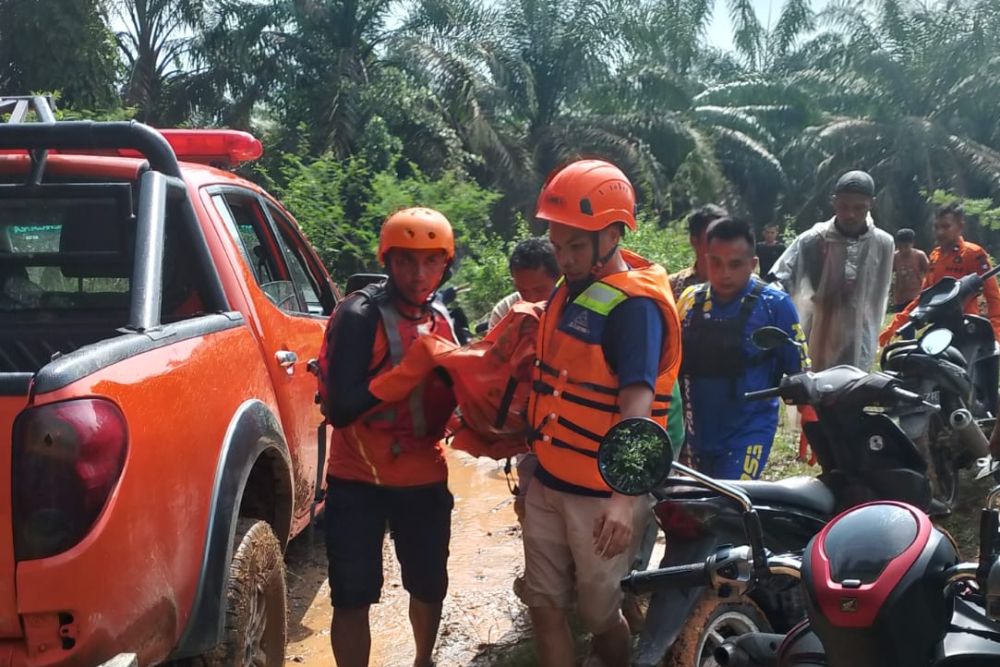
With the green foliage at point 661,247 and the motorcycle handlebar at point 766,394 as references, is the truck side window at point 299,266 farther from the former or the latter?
the green foliage at point 661,247

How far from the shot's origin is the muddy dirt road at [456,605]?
4.27m

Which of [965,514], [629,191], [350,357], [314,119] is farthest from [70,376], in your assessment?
[314,119]

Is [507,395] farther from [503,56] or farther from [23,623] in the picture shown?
[503,56]

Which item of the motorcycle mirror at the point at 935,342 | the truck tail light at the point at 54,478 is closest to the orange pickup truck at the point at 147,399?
the truck tail light at the point at 54,478

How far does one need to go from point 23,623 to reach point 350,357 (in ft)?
4.27

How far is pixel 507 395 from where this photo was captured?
127 inches

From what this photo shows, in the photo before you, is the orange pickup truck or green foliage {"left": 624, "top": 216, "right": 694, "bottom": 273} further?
green foliage {"left": 624, "top": 216, "right": 694, "bottom": 273}

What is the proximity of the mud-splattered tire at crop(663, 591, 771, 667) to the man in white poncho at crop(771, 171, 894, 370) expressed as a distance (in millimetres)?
3062

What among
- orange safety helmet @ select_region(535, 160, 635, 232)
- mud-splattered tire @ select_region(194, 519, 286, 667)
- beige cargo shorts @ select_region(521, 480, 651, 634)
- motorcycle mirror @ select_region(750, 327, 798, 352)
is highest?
orange safety helmet @ select_region(535, 160, 635, 232)

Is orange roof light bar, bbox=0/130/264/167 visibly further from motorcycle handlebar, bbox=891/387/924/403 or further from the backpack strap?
motorcycle handlebar, bbox=891/387/924/403

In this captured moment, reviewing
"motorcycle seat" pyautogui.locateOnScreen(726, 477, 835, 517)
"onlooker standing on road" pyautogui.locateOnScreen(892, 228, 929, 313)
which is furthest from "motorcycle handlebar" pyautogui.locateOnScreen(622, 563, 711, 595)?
"onlooker standing on road" pyautogui.locateOnScreen(892, 228, 929, 313)

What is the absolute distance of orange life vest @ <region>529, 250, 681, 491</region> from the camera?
2955mm

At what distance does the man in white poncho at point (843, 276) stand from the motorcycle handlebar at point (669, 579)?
4.14 m

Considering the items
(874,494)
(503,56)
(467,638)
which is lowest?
(467,638)
